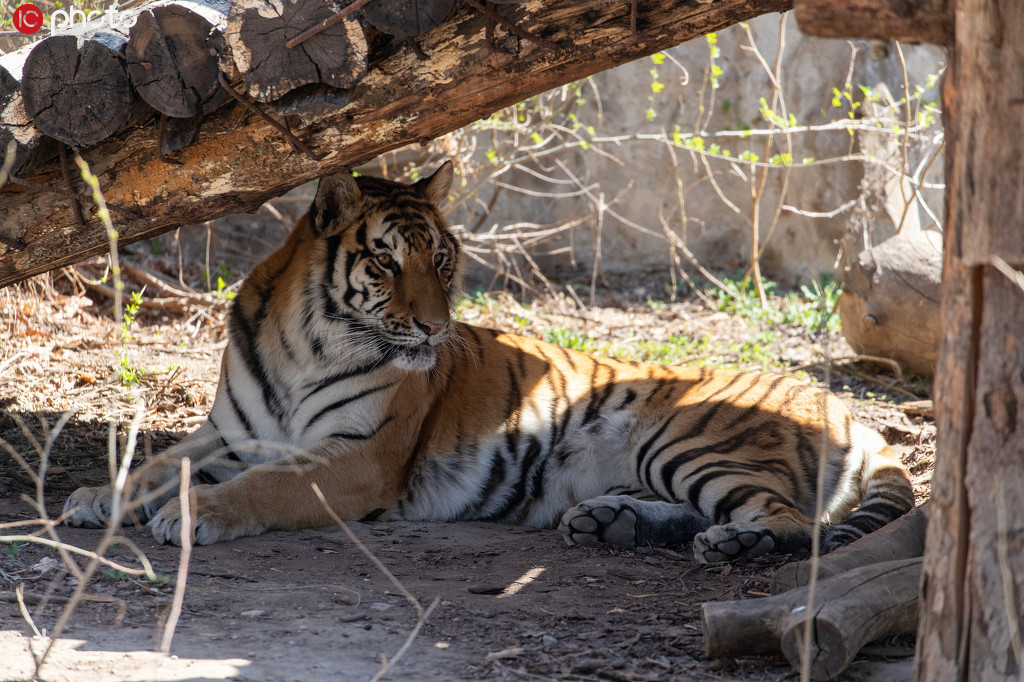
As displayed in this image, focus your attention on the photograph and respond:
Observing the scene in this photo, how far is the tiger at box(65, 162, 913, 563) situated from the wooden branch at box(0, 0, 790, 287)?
46 cm

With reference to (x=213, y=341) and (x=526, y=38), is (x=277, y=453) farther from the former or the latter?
(x=213, y=341)

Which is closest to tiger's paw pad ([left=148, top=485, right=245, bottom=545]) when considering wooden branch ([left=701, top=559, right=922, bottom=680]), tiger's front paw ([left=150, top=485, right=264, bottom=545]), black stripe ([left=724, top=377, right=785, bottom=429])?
tiger's front paw ([left=150, top=485, right=264, bottom=545])

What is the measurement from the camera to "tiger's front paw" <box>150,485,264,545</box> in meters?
3.17

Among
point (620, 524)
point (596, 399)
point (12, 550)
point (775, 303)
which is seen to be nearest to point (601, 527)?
point (620, 524)

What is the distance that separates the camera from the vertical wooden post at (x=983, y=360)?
1712 millimetres

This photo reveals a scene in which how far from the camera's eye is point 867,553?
266cm

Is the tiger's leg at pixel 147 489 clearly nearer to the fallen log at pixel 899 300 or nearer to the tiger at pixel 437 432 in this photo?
the tiger at pixel 437 432

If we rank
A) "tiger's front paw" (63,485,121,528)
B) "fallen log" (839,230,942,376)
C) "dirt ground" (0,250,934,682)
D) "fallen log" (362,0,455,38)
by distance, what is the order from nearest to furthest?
"dirt ground" (0,250,934,682) < "fallen log" (362,0,455,38) < "tiger's front paw" (63,485,121,528) < "fallen log" (839,230,942,376)

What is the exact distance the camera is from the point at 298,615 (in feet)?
8.54

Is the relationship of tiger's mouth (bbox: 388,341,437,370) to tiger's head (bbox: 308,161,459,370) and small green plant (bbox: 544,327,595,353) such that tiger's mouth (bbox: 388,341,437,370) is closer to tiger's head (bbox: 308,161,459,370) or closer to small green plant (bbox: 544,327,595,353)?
tiger's head (bbox: 308,161,459,370)

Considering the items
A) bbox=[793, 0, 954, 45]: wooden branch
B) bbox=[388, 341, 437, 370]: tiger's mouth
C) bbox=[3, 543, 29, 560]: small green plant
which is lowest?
bbox=[3, 543, 29, 560]: small green plant

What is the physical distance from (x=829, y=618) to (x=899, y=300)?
152 inches

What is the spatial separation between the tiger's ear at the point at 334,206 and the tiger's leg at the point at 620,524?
143 centimetres

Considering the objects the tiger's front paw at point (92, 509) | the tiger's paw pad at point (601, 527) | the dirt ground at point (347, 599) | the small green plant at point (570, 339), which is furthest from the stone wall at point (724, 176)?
the tiger's paw pad at point (601, 527)
